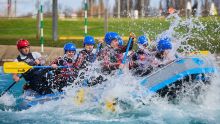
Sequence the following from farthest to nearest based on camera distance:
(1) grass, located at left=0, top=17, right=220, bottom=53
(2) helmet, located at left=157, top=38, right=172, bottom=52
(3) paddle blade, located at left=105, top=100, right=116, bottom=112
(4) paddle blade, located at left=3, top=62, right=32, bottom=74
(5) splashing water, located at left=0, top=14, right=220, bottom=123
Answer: (1) grass, located at left=0, top=17, right=220, bottom=53, (2) helmet, located at left=157, top=38, right=172, bottom=52, (4) paddle blade, located at left=3, top=62, right=32, bottom=74, (3) paddle blade, located at left=105, top=100, right=116, bottom=112, (5) splashing water, located at left=0, top=14, right=220, bottom=123

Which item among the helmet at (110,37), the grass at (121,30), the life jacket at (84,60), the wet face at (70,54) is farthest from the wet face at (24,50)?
the grass at (121,30)

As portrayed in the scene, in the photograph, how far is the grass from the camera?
18047 millimetres

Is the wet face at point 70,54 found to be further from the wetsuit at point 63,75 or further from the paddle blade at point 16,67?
the paddle blade at point 16,67

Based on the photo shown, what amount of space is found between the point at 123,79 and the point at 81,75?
885 mm

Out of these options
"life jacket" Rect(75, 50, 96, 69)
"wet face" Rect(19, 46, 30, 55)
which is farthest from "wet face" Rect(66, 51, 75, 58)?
"wet face" Rect(19, 46, 30, 55)

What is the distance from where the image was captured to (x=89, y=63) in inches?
397

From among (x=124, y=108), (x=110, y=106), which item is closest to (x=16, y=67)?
(x=110, y=106)

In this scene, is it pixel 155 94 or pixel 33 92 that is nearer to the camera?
pixel 155 94

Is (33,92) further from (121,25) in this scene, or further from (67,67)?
(121,25)

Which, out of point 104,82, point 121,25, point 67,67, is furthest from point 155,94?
point 121,25

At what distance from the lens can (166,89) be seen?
9.48 meters

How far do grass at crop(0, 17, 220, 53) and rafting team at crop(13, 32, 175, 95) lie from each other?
54.8 inches

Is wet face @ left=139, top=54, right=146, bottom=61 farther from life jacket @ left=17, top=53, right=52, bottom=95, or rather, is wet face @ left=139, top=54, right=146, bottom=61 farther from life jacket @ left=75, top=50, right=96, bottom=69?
life jacket @ left=17, top=53, right=52, bottom=95

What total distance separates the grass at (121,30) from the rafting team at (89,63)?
54.8 inches
